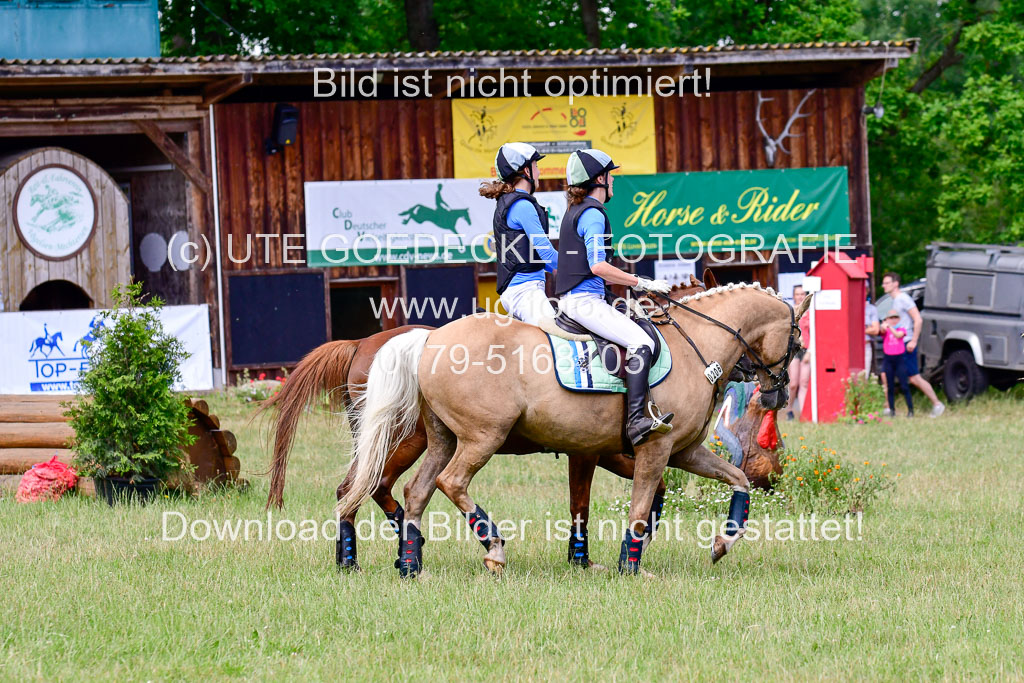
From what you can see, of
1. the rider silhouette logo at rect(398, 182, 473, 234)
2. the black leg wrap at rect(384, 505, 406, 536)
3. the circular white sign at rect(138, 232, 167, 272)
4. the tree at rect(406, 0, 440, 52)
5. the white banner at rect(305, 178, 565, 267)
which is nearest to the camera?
the black leg wrap at rect(384, 505, 406, 536)

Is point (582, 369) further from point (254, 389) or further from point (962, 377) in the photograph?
point (962, 377)

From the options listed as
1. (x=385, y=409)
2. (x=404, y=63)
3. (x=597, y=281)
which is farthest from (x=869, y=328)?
(x=385, y=409)

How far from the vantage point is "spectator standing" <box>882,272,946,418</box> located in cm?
1834

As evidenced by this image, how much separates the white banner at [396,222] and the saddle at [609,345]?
41.5 feet

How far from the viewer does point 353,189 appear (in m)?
20.5

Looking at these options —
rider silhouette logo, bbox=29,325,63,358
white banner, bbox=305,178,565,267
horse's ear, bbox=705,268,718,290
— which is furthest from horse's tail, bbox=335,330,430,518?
white banner, bbox=305,178,565,267

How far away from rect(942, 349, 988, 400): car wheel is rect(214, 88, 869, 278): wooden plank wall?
3159mm

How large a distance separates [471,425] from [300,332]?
43.7ft

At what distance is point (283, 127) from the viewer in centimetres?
1989

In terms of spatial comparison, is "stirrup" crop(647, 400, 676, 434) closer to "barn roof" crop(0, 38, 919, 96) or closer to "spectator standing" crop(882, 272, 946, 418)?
"spectator standing" crop(882, 272, 946, 418)

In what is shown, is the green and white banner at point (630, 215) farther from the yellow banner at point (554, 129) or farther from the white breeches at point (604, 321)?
the white breeches at point (604, 321)

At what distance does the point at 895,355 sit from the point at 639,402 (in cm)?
→ 1190

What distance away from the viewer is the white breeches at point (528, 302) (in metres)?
7.96

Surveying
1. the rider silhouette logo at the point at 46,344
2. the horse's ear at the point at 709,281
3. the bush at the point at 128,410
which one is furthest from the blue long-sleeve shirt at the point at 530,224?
the rider silhouette logo at the point at 46,344
